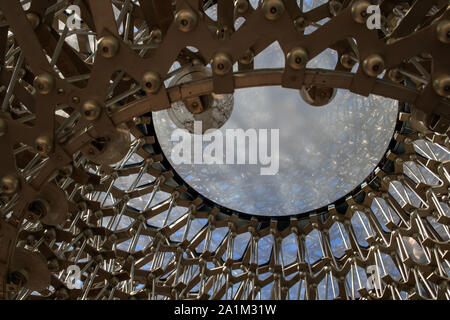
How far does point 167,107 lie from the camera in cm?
652

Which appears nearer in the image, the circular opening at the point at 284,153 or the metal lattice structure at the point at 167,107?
A: the metal lattice structure at the point at 167,107

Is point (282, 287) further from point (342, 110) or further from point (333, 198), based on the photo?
point (342, 110)

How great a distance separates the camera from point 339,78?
6199 millimetres

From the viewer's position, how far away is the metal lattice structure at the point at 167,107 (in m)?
6.08

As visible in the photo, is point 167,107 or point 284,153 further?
point 284,153

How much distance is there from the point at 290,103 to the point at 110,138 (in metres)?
10.4

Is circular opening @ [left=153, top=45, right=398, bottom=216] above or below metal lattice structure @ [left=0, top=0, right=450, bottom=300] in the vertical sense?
above

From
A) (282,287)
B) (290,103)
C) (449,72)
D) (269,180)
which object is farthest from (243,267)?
(449,72)

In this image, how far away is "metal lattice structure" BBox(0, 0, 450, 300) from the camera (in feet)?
→ 19.9

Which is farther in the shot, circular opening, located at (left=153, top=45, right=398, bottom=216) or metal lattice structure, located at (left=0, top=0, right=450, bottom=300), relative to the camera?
circular opening, located at (left=153, top=45, right=398, bottom=216)

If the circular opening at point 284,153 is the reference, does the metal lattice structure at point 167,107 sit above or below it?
below

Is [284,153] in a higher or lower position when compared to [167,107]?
higher
